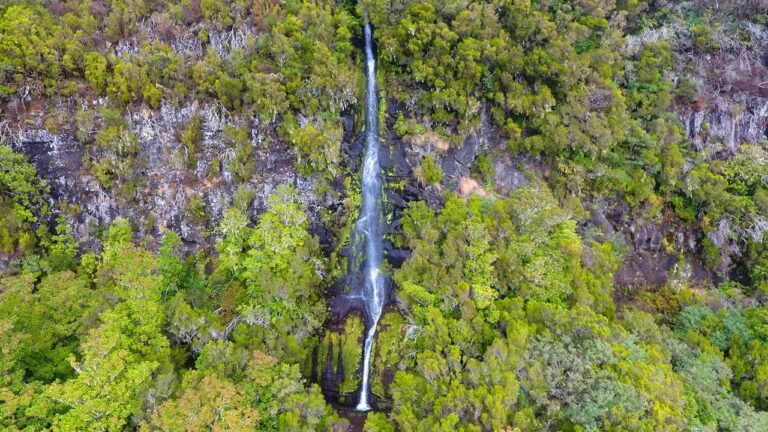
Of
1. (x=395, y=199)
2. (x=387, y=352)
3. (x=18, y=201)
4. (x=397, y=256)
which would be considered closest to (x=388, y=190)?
(x=395, y=199)

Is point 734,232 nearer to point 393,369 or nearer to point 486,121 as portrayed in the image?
point 486,121

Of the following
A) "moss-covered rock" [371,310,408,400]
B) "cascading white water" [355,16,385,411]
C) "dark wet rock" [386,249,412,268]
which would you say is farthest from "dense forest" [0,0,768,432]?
"dark wet rock" [386,249,412,268]

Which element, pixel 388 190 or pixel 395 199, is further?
pixel 388 190

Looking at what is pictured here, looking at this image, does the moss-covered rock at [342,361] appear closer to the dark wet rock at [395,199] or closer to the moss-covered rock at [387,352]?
the moss-covered rock at [387,352]

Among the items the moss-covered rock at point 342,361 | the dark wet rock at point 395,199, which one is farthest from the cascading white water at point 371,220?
Result: the dark wet rock at point 395,199

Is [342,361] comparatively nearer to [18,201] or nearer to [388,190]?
[388,190]
